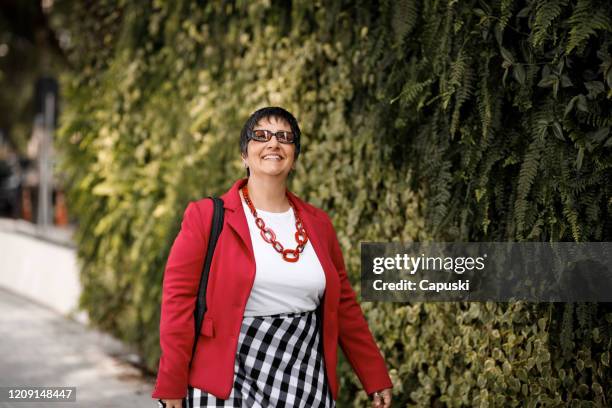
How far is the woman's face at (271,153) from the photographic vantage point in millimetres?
3533

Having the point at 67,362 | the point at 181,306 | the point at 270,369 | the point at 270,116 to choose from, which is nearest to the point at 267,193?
the point at 270,116

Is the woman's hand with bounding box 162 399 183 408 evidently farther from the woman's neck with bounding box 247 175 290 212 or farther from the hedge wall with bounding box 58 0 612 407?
the hedge wall with bounding box 58 0 612 407

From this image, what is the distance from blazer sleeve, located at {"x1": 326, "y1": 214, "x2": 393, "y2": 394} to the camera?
3.72m

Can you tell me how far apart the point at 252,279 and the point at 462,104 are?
1.55 meters

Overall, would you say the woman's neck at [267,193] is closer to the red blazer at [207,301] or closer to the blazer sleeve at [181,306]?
the red blazer at [207,301]

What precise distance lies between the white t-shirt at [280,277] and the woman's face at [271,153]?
6.9 inches

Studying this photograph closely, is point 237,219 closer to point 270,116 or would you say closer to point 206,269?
point 206,269

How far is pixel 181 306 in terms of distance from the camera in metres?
3.36

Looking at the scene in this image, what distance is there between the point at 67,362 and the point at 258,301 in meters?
5.18

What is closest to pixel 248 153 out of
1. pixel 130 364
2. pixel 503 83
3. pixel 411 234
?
pixel 503 83

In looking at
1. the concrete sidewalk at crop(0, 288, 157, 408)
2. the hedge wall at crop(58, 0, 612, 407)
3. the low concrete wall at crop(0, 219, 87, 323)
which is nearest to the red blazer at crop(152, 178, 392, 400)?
the hedge wall at crop(58, 0, 612, 407)

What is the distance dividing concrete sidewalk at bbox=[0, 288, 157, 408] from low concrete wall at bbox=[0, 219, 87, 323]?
0.35 m

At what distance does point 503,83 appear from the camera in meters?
3.92

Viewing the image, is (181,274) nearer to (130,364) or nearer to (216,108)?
(216,108)
